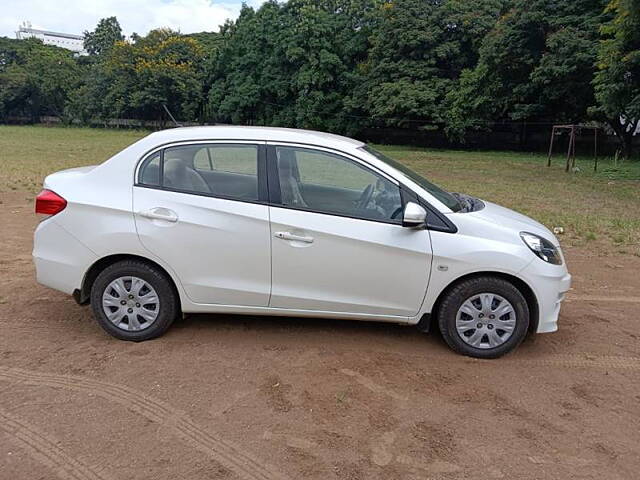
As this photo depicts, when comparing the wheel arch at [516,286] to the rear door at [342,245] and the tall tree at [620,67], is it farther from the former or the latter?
the tall tree at [620,67]

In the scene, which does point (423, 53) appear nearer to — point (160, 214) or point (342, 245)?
point (342, 245)

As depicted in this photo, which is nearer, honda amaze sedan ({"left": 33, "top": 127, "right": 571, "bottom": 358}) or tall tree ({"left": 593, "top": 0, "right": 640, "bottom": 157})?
honda amaze sedan ({"left": 33, "top": 127, "right": 571, "bottom": 358})

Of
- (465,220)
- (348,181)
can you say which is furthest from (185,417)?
(465,220)

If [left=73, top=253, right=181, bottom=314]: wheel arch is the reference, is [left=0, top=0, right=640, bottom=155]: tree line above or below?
above

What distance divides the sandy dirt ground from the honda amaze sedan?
11.5 inches

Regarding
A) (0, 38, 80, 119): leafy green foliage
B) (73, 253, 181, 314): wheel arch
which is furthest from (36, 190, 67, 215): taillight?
(0, 38, 80, 119): leafy green foliage

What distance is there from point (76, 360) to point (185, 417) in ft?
3.90

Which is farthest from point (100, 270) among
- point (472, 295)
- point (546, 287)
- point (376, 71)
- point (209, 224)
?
point (376, 71)

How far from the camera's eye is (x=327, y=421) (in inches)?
126

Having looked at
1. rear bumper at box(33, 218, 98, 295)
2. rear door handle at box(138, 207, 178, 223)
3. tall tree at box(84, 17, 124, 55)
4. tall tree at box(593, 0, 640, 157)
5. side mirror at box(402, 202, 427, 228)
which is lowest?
rear bumper at box(33, 218, 98, 295)

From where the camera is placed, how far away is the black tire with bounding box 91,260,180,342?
413 centimetres

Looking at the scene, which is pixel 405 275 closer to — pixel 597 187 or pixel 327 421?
pixel 327 421

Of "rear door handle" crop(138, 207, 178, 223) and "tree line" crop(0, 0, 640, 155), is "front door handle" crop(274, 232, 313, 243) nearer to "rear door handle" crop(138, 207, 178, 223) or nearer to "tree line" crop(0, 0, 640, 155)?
"rear door handle" crop(138, 207, 178, 223)

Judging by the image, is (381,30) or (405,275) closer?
(405,275)
